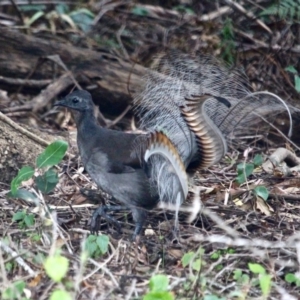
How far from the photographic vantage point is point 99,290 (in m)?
4.18

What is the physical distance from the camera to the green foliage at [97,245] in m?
4.54

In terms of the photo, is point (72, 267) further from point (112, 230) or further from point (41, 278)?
point (112, 230)

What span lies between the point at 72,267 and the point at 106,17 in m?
5.96

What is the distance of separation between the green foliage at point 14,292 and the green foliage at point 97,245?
63 cm

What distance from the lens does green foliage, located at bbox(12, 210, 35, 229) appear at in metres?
4.95

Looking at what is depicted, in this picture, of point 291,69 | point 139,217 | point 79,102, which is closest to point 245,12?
point 291,69

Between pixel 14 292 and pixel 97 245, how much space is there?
3.21 ft

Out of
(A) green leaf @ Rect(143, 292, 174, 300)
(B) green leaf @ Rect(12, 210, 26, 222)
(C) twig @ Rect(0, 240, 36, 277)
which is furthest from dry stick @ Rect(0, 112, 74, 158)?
(A) green leaf @ Rect(143, 292, 174, 300)

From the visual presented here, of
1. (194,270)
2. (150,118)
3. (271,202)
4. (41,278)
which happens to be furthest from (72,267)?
(271,202)

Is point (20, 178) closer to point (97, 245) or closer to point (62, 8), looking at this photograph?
point (97, 245)

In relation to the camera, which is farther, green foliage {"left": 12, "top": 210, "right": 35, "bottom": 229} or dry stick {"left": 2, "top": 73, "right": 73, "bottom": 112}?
dry stick {"left": 2, "top": 73, "right": 73, "bottom": 112}

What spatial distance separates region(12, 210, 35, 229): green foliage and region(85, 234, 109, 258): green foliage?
1.61ft

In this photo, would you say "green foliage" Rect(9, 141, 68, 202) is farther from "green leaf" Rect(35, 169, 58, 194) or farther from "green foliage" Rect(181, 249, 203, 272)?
"green foliage" Rect(181, 249, 203, 272)

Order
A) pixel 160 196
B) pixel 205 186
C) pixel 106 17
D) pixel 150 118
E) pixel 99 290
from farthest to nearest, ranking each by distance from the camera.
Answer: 1. pixel 106 17
2. pixel 205 186
3. pixel 150 118
4. pixel 160 196
5. pixel 99 290
